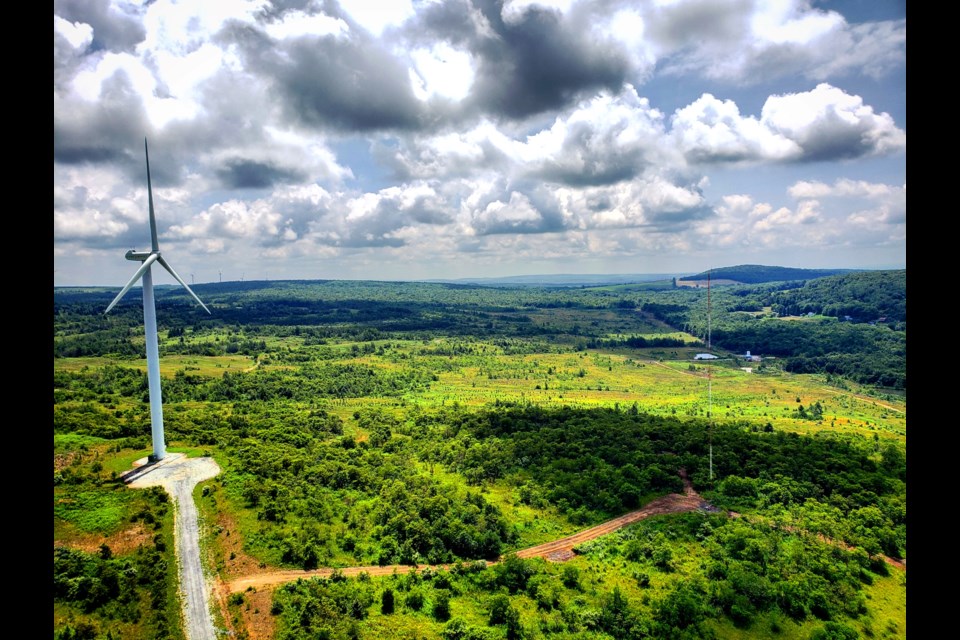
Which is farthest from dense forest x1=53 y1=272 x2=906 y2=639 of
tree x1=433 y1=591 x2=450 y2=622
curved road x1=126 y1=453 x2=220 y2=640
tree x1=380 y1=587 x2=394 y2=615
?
curved road x1=126 y1=453 x2=220 y2=640

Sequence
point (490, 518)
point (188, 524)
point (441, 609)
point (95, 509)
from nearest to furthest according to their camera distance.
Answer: point (441, 609) → point (95, 509) → point (188, 524) → point (490, 518)

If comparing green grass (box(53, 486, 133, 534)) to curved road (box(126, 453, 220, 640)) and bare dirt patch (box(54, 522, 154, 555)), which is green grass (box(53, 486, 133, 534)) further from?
curved road (box(126, 453, 220, 640))

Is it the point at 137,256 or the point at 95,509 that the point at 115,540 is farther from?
the point at 137,256

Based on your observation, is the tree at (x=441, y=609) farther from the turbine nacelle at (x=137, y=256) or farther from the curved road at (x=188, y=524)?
the turbine nacelle at (x=137, y=256)

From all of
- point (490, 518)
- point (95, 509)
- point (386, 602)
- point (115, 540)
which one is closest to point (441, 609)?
point (386, 602)
